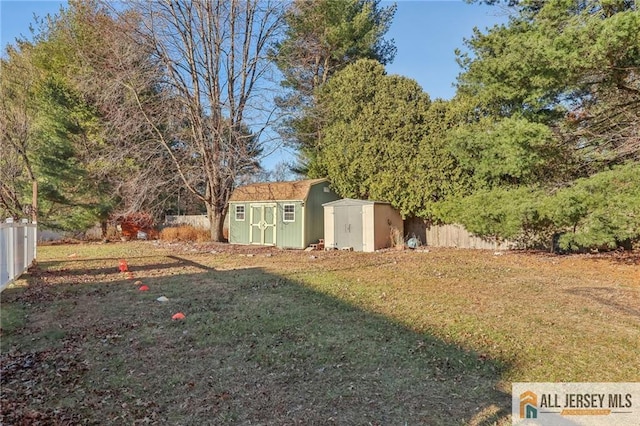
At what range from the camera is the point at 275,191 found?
52.2 ft

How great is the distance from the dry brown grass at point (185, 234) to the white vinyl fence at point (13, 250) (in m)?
8.90

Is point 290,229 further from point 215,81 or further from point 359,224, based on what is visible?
point 215,81

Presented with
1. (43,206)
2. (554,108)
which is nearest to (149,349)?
(554,108)

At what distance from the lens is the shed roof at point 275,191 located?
591 inches

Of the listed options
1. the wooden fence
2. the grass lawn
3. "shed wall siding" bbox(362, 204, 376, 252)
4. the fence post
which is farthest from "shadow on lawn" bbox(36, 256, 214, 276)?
the wooden fence

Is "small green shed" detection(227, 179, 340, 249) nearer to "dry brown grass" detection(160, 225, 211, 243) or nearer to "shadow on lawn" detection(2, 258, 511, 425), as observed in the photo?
"dry brown grass" detection(160, 225, 211, 243)

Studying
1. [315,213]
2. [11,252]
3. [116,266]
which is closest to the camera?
[11,252]

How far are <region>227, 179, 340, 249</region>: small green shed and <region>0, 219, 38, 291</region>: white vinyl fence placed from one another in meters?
8.27

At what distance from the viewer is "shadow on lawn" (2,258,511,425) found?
2697 millimetres

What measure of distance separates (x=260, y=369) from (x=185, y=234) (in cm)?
1588

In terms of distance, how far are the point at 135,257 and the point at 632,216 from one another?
12.2m

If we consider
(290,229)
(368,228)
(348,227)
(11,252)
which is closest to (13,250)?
(11,252)

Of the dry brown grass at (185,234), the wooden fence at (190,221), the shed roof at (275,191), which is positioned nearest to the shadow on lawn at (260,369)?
the shed roof at (275,191)

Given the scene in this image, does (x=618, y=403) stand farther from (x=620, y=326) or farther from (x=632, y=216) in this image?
(x=632, y=216)
